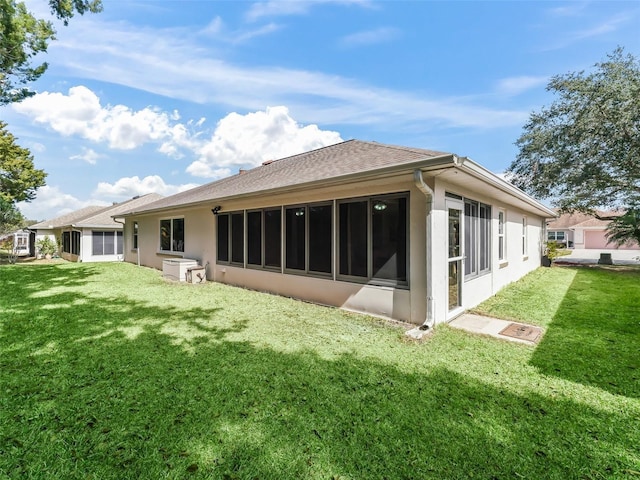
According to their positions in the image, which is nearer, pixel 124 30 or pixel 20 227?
pixel 124 30

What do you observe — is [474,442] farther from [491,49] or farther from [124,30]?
[124,30]

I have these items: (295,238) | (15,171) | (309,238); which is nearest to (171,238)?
(295,238)

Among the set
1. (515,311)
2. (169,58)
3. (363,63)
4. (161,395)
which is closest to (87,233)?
(169,58)

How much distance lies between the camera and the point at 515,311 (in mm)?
6043

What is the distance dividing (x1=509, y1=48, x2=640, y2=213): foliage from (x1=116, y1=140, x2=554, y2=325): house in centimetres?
1141

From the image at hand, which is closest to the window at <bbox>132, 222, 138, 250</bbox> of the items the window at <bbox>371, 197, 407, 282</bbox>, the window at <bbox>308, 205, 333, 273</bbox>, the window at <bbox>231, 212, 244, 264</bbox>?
the window at <bbox>231, 212, 244, 264</bbox>

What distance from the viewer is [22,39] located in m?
10.8

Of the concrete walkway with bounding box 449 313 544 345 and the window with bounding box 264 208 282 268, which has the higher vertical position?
the window with bounding box 264 208 282 268

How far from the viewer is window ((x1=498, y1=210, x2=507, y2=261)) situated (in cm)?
854

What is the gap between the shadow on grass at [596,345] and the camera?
3307 mm

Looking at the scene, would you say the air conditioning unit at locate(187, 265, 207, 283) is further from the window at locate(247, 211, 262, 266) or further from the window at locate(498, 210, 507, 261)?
the window at locate(498, 210, 507, 261)

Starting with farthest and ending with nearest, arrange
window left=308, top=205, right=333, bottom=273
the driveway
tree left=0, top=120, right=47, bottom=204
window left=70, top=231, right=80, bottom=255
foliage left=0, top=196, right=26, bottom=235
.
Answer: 1. foliage left=0, top=196, right=26, bottom=235
2. tree left=0, top=120, right=47, bottom=204
3. window left=70, top=231, right=80, bottom=255
4. the driveway
5. window left=308, top=205, right=333, bottom=273

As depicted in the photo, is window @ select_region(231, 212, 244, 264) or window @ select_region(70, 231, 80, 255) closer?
window @ select_region(231, 212, 244, 264)

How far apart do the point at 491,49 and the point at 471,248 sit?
6519 mm
